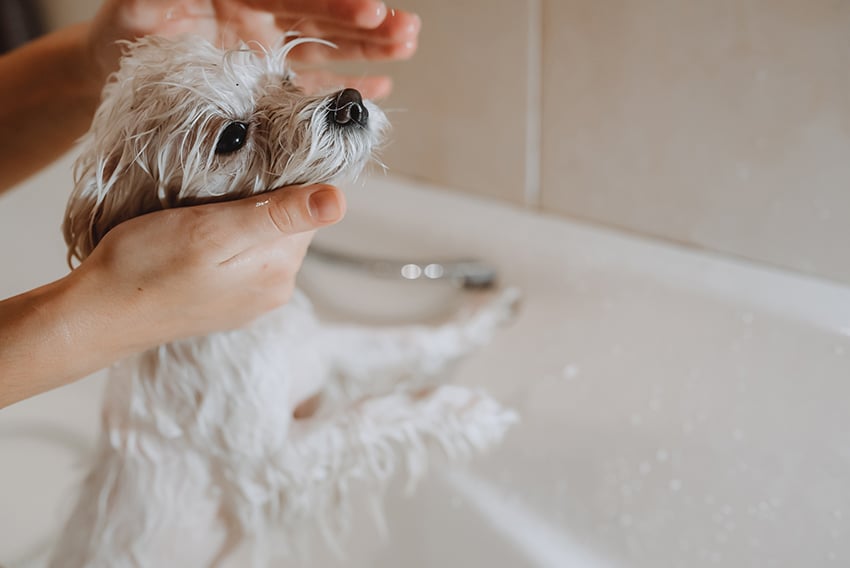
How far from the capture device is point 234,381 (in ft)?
2.43

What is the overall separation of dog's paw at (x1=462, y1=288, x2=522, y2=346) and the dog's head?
0.58 m

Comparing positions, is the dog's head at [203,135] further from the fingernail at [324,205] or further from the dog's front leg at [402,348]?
the dog's front leg at [402,348]

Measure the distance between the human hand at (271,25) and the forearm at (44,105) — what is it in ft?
0.11

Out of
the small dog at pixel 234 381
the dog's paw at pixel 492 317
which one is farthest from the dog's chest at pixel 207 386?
the dog's paw at pixel 492 317

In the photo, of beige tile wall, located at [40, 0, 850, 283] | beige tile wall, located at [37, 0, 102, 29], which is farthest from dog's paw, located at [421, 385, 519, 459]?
beige tile wall, located at [37, 0, 102, 29]

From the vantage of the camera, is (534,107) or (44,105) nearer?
(44,105)

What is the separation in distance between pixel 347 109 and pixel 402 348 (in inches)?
22.3

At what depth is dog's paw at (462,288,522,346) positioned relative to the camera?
115 centimetres

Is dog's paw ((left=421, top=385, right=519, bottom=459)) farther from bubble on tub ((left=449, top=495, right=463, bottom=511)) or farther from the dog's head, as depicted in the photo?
the dog's head

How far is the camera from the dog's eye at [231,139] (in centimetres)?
58

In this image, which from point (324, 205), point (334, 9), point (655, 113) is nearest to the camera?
point (324, 205)

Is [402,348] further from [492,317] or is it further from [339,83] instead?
[339,83]

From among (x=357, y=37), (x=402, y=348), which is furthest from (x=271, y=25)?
(x=402, y=348)

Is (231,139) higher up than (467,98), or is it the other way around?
(231,139)
